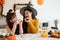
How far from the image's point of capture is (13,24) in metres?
1.92

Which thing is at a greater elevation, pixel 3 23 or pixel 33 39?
pixel 3 23

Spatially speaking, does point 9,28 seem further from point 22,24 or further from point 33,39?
point 33,39

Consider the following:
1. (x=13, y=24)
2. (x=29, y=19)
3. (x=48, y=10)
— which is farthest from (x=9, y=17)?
(x=48, y=10)

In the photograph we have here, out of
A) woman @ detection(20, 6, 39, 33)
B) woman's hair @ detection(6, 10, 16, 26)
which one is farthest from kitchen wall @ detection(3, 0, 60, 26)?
woman's hair @ detection(6, 10, 16, 26)

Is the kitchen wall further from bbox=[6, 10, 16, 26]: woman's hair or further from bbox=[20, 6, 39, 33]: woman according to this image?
bbox=[6, 10, 16, 26]: woman's hair

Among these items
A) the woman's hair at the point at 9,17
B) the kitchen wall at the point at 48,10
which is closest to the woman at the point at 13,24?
the woman's hair at the point at 9,17

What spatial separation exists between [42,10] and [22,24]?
34cm

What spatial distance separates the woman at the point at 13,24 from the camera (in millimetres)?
1898

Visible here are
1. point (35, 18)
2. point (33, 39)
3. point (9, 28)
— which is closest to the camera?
point (33, 39)

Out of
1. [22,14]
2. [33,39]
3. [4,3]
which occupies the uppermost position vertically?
[4,3]

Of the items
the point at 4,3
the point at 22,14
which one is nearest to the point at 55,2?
the point at 22,14

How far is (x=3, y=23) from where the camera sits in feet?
6.40

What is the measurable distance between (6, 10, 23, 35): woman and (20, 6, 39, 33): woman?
75 mm

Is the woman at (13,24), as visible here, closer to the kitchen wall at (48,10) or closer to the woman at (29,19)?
the woman at (29,19)
